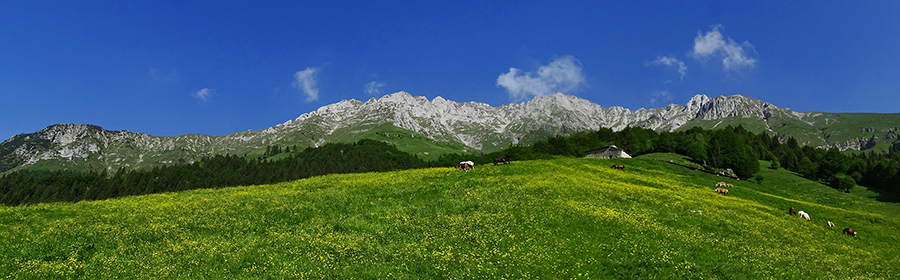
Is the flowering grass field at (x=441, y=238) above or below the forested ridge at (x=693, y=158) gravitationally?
below

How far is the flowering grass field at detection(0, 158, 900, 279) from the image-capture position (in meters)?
19.7

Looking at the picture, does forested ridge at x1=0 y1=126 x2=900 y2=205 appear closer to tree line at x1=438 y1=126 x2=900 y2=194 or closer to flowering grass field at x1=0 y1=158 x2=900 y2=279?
tree line at x1=438 y1=126 x2=900 y2=194

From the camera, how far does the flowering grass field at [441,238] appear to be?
64.7ft

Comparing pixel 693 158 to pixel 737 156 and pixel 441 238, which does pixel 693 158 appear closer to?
pixel 737 156

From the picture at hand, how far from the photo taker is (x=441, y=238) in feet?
79.2

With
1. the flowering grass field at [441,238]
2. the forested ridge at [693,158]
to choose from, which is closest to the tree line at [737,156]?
the forested ridge at [693,158]

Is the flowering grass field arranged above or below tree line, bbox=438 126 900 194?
below

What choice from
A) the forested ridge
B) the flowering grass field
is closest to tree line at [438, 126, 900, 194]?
the forested ridge

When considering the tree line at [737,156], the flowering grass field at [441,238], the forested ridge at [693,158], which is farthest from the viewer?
the forested ridge at [693,158]

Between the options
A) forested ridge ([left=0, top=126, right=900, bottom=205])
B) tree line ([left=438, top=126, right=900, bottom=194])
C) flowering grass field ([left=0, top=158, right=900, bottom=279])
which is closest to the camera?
flowering grass field ([left=0, top=158, right=900, bottom=279])

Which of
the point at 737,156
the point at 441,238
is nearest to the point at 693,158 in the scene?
the point at 737,156

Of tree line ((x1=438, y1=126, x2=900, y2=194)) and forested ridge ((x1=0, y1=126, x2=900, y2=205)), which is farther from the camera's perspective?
forested ridge ((x1=0, y1=126, x2=900, y2=205))

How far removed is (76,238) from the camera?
76.3ft

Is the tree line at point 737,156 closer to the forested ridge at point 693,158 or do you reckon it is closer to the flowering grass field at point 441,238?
the forested ridge at point 693,158
